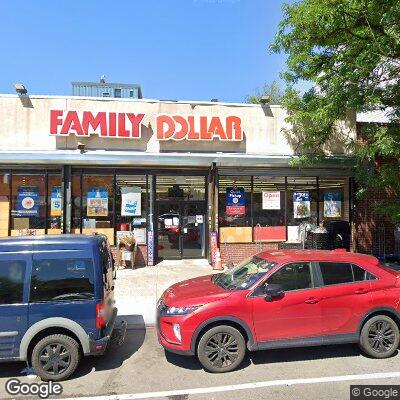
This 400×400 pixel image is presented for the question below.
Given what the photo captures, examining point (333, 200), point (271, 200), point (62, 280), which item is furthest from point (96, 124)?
point (333, 200)

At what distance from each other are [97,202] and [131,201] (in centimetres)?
112

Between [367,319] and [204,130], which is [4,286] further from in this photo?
[204,130]

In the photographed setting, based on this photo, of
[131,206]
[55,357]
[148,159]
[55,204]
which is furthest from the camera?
[131,206]

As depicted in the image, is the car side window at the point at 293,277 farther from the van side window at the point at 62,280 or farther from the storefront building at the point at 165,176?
the storefront building at the point at 165,176

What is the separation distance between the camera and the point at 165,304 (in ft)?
19.3

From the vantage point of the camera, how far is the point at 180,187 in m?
13.8

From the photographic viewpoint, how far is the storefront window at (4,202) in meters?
12.8

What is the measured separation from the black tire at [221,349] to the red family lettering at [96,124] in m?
8.51

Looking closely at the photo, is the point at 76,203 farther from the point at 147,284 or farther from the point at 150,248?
the point at 147,284

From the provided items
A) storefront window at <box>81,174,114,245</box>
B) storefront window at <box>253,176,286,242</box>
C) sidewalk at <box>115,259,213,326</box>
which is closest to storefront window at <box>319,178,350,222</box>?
storefront window at <box>253,176,286,242</box>

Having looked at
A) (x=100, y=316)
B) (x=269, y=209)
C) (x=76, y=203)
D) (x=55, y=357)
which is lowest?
(x=55, y=357)

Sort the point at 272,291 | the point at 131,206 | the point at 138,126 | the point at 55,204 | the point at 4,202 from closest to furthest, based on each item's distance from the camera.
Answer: the point at 272,291
the point at 138,126
the point at 4,202
the point at 55,204
the point at 131,206

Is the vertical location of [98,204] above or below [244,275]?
above

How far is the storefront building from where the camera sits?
1255cm
